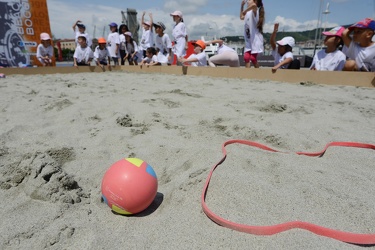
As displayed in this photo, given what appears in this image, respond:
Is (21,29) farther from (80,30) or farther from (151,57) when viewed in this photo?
(151,57)

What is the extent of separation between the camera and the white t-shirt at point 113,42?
9.61 meters

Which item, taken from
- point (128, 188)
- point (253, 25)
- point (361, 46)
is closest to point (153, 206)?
point (128, 188)

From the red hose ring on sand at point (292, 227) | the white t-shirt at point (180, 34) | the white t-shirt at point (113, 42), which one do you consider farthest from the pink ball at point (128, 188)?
the white t-shirt at point (113, 42)

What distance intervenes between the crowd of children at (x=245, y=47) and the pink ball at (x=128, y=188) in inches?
191

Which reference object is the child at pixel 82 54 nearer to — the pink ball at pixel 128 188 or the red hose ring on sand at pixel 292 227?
the pink ball at pixel 128 188

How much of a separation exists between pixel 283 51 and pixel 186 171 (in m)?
5.04

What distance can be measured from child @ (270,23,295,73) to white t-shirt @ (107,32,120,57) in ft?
19.1

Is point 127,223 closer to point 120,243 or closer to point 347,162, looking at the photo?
point 120,243

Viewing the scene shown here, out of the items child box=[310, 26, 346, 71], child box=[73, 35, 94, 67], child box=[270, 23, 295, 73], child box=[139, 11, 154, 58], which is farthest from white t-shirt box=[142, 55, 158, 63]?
child box=[310, 26, 346, 71]

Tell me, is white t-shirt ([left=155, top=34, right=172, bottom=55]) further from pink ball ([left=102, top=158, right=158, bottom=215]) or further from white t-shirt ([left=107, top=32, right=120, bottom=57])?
pink ball ([left=102, top=158, right=158, bottom=215])

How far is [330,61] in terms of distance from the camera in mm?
5426

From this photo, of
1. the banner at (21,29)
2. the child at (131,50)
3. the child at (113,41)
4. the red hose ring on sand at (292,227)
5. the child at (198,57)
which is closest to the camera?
the red hose ring on sand at (292,227)

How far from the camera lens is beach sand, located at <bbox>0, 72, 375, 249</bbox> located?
137cm

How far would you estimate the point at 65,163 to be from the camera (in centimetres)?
217
